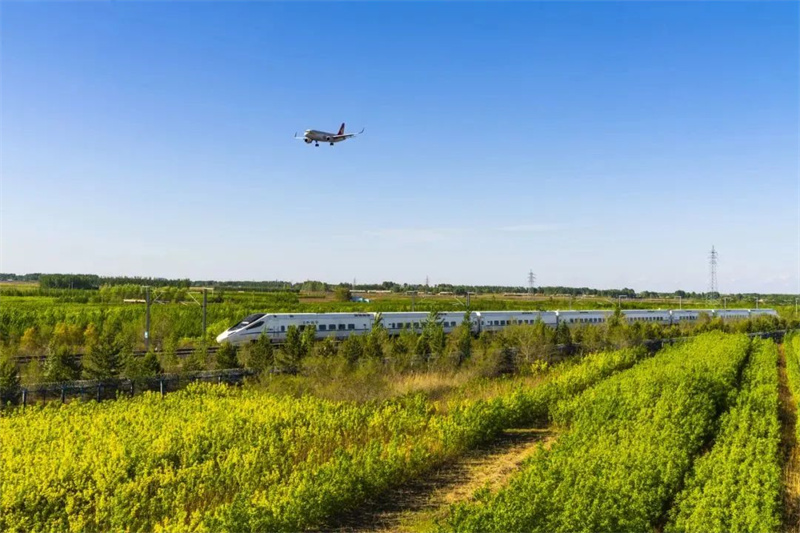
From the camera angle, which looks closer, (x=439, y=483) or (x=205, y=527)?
(x=205, y=527)

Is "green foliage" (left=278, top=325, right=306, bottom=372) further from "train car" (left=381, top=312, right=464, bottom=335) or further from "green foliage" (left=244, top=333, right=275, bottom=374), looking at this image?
"train car" (left=381, top=312, right=464, bottom=335)

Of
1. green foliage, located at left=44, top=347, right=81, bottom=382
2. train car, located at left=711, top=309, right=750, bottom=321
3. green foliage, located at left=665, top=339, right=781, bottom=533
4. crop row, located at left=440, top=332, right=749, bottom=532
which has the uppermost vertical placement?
train car, located at left=711, top=309, right=750, bottom=321

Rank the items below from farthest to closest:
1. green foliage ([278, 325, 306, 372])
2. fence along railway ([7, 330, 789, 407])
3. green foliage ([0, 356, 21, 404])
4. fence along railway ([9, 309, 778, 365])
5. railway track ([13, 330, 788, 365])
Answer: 1. fence along railway ([9, 309, 778, 365])
2. railway track ([13, 330, 788, 365])
3. green foliage ([278, 325, 306, 372])
4. fence along railway ([7, 330, 789, 407])
5. green foliage ([0, 356, 21, 404])

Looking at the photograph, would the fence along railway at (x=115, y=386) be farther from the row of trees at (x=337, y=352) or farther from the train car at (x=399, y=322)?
the train car at (x=399, y=322)

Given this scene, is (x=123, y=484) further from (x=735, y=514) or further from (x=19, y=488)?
(x=735, y=514)

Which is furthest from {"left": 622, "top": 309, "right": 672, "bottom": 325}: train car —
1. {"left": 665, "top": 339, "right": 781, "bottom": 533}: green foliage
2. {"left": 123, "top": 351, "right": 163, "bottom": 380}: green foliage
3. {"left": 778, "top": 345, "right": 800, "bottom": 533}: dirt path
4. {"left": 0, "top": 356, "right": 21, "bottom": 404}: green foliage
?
{"left": 0, "top": 356, "right": 21, "bottom": 404}: green foliage

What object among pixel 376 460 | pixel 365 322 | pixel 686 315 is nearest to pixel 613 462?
pixel 376 460

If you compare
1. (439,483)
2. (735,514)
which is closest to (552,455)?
(439,483)

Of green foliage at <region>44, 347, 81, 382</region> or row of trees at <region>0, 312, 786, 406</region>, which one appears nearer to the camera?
green foliage at <region>44, 347, 81, 382</region>
